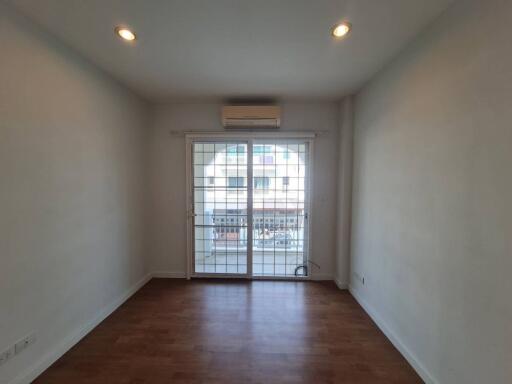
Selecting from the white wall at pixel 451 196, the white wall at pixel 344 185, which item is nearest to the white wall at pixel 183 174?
the white wall at pixel 344 185

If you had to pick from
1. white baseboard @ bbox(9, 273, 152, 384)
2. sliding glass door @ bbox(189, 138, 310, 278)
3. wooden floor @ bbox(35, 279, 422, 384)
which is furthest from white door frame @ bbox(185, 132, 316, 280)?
A: white baseboard @ bbox(9, 273, 152, 384)

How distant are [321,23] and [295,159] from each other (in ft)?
6.44

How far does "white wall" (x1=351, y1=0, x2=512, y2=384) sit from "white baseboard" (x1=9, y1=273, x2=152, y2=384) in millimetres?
2901

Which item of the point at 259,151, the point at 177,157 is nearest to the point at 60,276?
the point at 177,157

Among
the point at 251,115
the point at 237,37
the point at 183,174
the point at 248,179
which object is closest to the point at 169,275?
the point at 183,174

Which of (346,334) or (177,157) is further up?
(177,157)

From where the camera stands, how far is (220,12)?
1567 mm

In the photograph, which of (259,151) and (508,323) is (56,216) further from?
(508,323)

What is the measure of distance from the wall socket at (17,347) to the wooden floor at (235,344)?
0.32 m

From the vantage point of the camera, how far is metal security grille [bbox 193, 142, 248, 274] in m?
3.51

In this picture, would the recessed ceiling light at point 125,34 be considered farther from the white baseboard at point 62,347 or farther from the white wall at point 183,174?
the white baseboard at point 62,347

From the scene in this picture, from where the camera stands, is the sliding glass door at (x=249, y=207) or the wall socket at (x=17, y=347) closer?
the wall socket at (x=17, y=347)

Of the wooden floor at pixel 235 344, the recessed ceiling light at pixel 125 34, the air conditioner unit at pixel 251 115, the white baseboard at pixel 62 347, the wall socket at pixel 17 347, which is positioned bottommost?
the wooden floor at pixel 235 344

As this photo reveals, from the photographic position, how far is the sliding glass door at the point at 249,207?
348 cm
